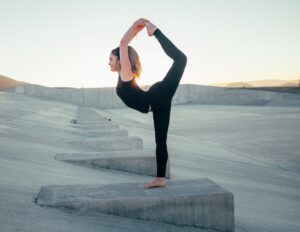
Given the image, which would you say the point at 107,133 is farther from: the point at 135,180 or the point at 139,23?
the point at 139,23

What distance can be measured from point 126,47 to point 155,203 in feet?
3.90

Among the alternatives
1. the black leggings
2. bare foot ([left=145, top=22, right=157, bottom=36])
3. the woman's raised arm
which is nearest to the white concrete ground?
the black leggings

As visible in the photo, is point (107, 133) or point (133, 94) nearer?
Answer: point (133, 94)

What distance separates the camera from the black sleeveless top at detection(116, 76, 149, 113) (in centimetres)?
283

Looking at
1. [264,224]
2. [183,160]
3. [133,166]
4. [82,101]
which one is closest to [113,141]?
[183,160]

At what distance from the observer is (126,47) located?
2.76m

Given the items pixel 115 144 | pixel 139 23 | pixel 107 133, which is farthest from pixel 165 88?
pixel 107 133

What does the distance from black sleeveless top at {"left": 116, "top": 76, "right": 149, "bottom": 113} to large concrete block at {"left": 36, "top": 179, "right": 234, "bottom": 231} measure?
67cm

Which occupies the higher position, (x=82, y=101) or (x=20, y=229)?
(x=20, y=229)

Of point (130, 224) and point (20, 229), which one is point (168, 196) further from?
point (20, 229)

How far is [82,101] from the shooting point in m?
42.7

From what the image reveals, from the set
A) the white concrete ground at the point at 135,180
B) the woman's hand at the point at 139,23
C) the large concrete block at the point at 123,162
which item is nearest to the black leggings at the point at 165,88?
the woman's hand at the point at 139,23

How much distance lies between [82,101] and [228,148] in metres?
34.7

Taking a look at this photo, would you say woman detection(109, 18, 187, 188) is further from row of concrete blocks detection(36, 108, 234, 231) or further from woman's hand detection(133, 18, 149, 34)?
row of concrete blocks detection(36, 108, 234, 231)
